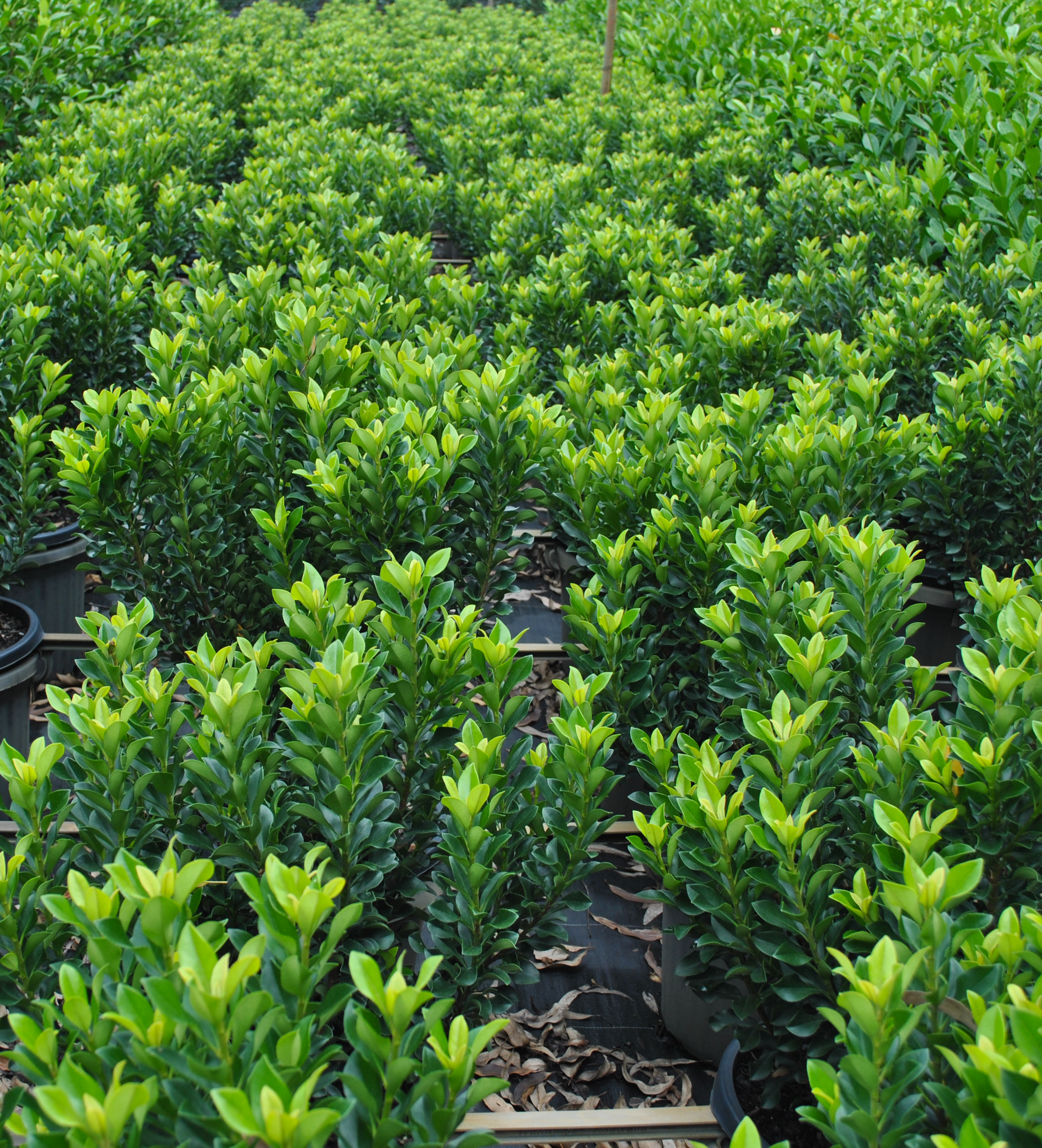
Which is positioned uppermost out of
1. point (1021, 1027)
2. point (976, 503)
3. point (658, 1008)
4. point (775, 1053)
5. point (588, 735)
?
point (1021, 1027)

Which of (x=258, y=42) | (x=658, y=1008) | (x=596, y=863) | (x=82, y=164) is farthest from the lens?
(x=258, y=42)

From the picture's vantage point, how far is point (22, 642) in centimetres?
347

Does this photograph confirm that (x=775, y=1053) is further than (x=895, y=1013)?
Yes

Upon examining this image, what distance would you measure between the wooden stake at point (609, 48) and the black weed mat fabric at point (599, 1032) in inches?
368

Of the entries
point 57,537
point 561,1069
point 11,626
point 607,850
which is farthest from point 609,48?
point 561,1069

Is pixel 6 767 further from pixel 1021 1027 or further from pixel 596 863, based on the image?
pixel 1021 1027

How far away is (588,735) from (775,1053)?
30.7 inches

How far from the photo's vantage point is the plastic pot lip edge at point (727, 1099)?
2.08m

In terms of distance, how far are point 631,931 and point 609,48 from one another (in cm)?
974

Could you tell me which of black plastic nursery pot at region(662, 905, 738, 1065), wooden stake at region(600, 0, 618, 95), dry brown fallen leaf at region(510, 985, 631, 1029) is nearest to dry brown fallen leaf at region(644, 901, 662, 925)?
dry brown fallen leaf at region(510, 985, 631, 1029)

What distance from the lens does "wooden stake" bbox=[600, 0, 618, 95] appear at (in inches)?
388

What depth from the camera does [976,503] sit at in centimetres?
386

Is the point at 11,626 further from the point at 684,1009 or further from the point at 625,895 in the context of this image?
the point at 684,1009

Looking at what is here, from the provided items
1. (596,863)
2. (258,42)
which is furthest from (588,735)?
(258,42)
